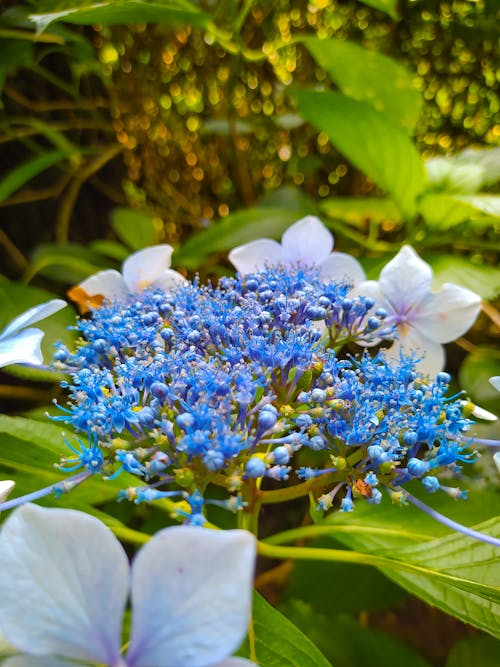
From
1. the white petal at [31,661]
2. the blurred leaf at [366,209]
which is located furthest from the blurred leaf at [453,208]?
the white petal at [31,661]

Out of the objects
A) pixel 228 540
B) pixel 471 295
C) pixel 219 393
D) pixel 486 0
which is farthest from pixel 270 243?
pixel 486 0

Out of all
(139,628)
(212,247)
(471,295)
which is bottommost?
(139,628)

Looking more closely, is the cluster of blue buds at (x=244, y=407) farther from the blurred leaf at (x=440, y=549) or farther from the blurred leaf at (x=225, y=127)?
the blurred leaf at (x=225, y=127)

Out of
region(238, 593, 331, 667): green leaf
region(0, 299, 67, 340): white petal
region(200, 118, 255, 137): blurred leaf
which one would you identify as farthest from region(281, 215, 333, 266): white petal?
region(200, 118, 255, 137): blurred leaf

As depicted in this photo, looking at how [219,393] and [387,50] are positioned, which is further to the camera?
[387,50]

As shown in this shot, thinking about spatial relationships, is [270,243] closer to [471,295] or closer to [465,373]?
[471,295]

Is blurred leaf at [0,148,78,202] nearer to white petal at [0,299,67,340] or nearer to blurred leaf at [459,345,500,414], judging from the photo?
white petal at [0,299,67,340]
